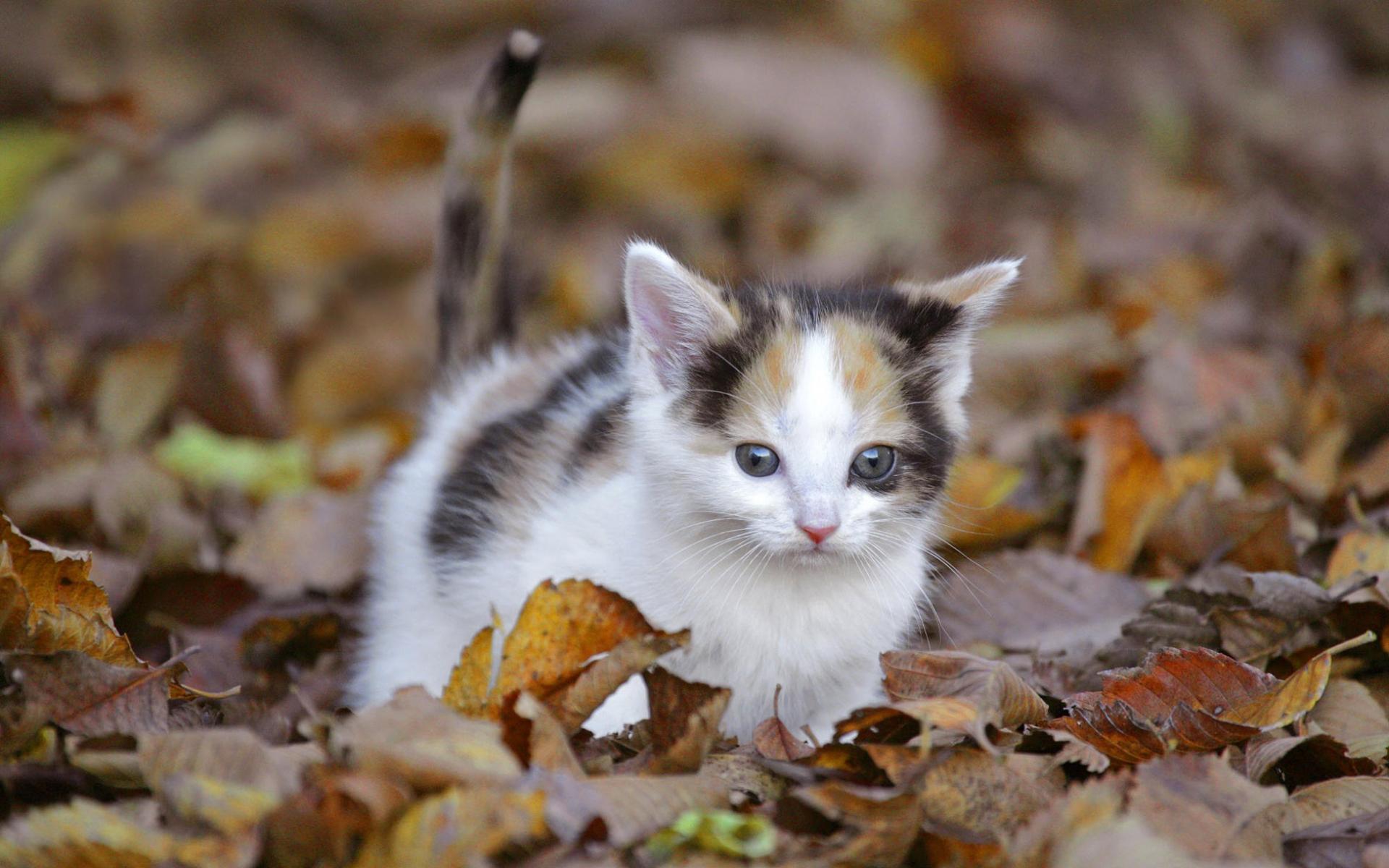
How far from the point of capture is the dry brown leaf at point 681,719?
1.85 meters

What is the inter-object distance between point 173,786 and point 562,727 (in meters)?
0.57

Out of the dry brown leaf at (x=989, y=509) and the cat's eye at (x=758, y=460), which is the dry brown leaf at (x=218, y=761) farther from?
the dry brown leaf at (x=989, y=509)

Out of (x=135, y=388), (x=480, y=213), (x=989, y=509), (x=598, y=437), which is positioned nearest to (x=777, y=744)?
(x=598, y=437)

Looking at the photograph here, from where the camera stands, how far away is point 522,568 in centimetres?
246

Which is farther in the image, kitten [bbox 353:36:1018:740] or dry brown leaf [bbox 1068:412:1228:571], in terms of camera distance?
dry brown leaf [bbox 1068:412:1228:571]

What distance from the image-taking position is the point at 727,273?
11.8 feet

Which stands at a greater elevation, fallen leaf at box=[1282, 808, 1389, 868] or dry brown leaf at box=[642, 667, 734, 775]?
dry brown leaf at box=[642, 667, 734, 775]

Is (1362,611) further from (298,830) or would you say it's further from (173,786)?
(173,786)

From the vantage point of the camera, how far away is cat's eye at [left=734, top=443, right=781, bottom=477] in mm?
2232

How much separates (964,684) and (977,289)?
2.53 feet

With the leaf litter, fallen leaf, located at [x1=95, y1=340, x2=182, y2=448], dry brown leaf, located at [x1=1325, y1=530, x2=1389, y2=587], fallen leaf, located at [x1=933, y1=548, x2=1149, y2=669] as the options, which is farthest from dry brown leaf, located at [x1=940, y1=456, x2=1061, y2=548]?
fallen leaf, located at [x1=95, y1=340, x2=182, y2=448]

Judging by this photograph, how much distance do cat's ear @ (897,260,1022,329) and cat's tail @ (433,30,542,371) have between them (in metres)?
1.09

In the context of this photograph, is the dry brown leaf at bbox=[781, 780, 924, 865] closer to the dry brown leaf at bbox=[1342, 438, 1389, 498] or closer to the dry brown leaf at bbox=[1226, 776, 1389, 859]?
the dry brown leaf at bbox=[1226, 776, 1389, 859]

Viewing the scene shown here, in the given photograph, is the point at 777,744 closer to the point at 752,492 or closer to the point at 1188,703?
the point at 752,492
